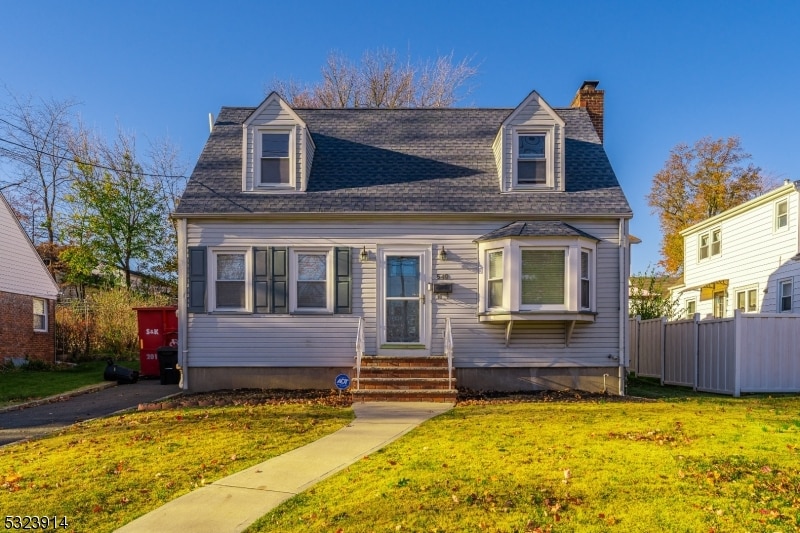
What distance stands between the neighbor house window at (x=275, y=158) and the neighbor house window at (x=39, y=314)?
1230 centimetres

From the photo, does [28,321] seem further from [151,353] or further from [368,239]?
[368,239]

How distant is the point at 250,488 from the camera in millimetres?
5516

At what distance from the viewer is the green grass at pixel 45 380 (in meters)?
12.9

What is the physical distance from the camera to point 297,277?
12.5m

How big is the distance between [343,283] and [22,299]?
43.0ft

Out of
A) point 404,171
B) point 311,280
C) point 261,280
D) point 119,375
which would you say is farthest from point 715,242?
point 119,375

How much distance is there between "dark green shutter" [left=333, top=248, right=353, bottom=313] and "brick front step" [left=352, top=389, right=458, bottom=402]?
213 cm

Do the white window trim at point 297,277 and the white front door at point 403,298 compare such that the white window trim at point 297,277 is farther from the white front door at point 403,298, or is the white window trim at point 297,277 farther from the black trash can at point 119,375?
the black trash can at point 119,375

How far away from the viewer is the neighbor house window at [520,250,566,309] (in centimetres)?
1186

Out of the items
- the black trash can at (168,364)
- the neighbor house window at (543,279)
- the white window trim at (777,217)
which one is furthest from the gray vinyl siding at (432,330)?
the white window trim at (777,217)

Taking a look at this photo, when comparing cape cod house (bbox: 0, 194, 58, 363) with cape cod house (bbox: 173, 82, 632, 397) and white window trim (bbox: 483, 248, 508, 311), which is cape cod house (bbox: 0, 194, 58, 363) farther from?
white window trim (bbox: 483, 248, 508, 311)

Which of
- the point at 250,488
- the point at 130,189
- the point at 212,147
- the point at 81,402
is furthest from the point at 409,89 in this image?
the point at 250,488

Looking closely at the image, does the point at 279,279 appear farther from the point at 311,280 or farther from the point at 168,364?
the point at 168,364

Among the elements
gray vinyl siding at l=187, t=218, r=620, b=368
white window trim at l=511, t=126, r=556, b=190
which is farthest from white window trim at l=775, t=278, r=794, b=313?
white window trim at l=511, t=126, r=556, b=190
